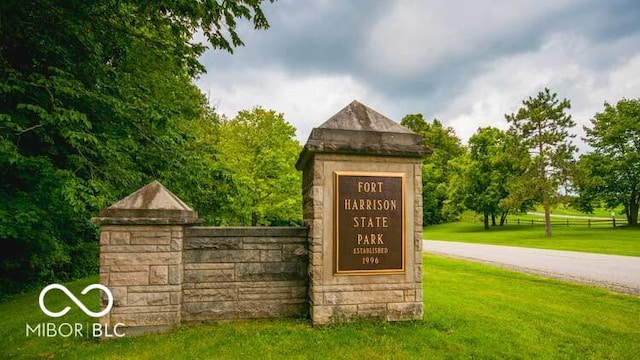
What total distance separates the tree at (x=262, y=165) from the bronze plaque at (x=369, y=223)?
11.3 meters

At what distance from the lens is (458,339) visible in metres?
4.97

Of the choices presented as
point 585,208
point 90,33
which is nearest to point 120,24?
point 90,33

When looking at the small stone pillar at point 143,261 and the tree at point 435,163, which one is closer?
the small stone pillar at point 143,261

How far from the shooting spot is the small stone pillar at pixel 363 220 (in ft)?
18.0

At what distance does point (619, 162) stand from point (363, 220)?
1450 inches

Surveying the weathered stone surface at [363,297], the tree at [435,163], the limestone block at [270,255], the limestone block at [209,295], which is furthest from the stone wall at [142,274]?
the tree at [435,163]

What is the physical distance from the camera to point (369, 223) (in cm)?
563

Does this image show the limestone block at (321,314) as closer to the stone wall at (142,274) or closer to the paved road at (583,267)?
the stone wall at (142,274)

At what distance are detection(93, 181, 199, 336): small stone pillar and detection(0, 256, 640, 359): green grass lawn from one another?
0.97 ft

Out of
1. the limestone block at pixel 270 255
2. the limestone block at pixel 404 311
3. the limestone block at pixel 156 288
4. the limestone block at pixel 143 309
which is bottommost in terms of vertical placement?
the limestone block at pixel 404 311

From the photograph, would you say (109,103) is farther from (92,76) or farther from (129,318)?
(129,318)

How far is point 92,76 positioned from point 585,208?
3928 cm

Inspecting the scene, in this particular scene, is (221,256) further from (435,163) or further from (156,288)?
(435,163)

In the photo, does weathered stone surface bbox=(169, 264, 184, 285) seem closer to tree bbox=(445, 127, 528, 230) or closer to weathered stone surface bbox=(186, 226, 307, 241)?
weathered stone surface bbox=(186, 226, 307, 241)
